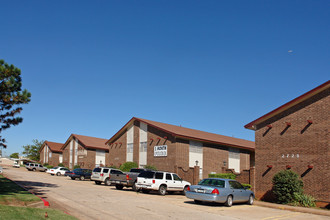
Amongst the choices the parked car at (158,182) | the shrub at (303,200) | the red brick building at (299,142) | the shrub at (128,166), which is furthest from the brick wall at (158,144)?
the shrub at (303,200)

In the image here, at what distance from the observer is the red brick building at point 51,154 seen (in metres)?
73.7

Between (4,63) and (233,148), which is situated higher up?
(4,63)

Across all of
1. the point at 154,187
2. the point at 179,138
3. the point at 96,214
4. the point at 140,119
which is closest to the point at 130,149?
the point at 140,119

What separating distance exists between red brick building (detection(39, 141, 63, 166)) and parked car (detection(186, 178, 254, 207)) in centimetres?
5964

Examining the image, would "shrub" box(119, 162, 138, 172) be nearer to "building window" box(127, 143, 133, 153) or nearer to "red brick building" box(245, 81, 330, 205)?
"building window" box(127, 143, 133, 153)

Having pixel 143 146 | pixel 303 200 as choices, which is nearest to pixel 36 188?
pixel 303 200

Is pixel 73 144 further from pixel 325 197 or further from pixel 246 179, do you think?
pixel 325 197

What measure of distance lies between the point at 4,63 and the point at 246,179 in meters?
17.9

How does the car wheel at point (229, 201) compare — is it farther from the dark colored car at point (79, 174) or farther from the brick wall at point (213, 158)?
the dark colored car at point (79, 174)

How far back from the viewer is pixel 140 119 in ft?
136

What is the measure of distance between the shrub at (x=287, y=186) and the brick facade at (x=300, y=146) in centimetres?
71

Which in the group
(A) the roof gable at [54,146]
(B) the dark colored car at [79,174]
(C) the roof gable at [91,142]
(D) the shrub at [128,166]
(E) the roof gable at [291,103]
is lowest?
(B) the dark colored car at [79,174]

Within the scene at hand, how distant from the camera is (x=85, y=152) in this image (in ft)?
187

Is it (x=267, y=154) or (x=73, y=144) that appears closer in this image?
(x=267, y=154)
